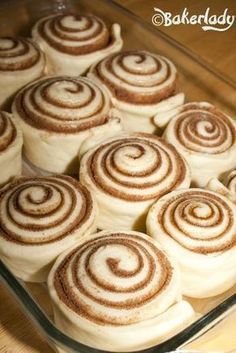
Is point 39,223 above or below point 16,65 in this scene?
below

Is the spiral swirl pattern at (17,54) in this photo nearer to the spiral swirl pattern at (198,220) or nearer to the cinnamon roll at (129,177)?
the cinnamon roll at (129,177)

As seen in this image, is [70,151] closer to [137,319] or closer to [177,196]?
[177,196]

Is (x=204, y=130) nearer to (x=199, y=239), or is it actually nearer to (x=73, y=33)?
(x=199, y=239)

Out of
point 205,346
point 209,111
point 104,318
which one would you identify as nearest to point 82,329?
point 104,318

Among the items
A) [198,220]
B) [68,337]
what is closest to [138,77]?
[198,220]

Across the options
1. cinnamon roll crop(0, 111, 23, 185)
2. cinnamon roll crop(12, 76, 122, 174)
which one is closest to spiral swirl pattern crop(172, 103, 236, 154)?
cinnamon roll crop(12, 76, 122, 174)

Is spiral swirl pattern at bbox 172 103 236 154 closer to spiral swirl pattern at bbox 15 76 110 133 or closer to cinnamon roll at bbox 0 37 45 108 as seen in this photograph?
spiral swirl pattern at bbox 15 76 110 133
